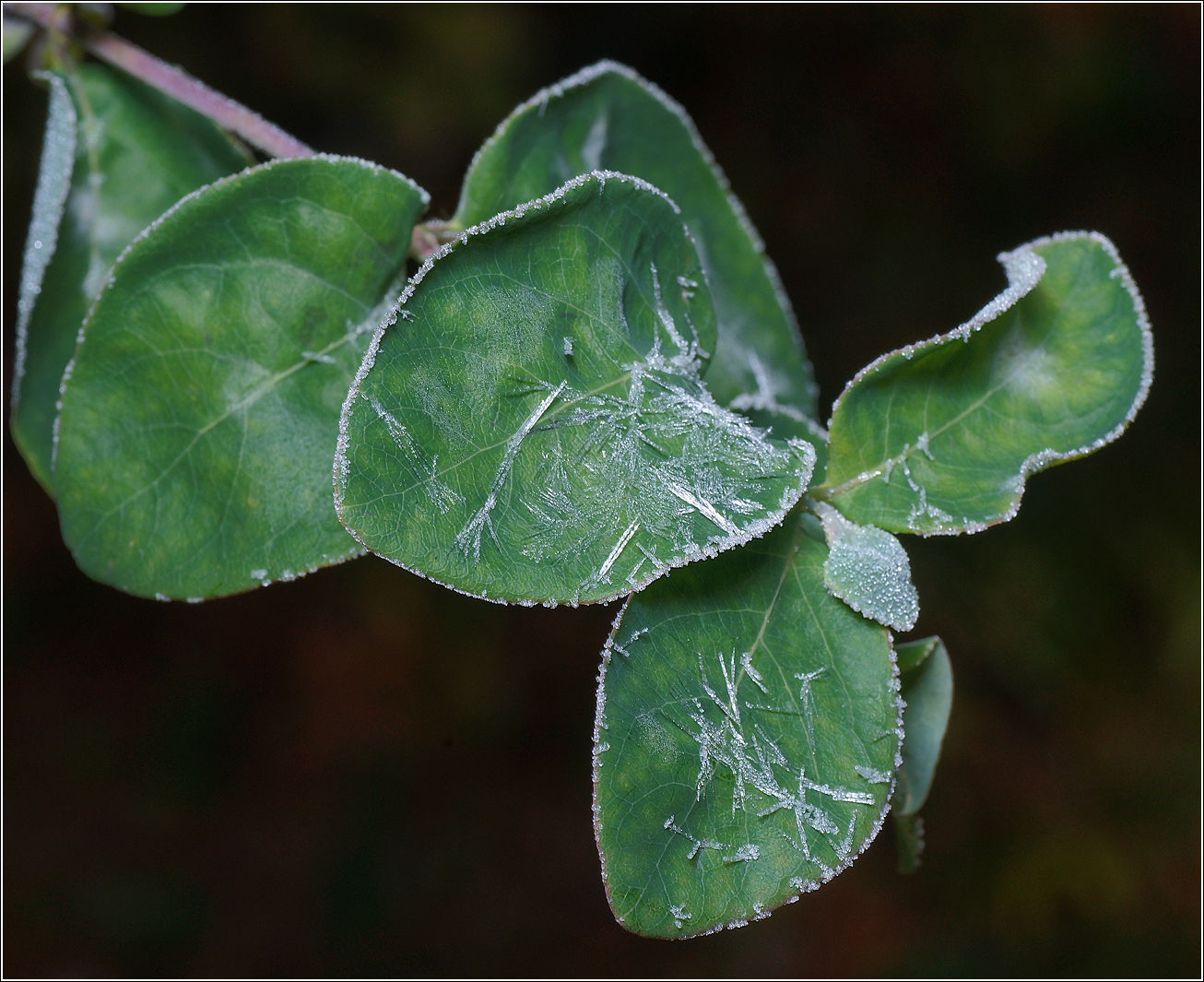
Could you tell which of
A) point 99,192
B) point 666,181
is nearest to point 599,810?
point 666,181

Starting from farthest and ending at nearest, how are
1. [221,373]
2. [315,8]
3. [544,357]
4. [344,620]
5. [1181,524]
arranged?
1. [344,620]
2. [1181,524]
3. [315,8]
4. [221,373]
5. [544,357]

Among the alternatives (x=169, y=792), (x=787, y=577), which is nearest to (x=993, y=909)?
(x=169, y=792)

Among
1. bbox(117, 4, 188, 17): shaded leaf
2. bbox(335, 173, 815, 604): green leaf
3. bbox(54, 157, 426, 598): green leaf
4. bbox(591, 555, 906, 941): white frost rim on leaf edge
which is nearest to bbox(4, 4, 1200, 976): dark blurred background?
bbox(117, 4, 188, 17): shaded leaf

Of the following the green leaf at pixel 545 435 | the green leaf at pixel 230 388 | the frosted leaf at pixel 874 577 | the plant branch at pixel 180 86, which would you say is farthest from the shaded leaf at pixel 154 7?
the frosted leaf at pixel 874 577

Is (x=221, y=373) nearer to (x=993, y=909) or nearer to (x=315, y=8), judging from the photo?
(x=315, y=8)

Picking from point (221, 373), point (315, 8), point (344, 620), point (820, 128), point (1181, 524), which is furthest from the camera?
point (344, 620)

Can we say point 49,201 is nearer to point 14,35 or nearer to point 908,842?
point 14,35

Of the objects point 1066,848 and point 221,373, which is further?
point 1066,848

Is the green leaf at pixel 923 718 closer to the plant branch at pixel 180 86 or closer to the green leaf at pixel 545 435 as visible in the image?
the green leaf at pixel 545 435
